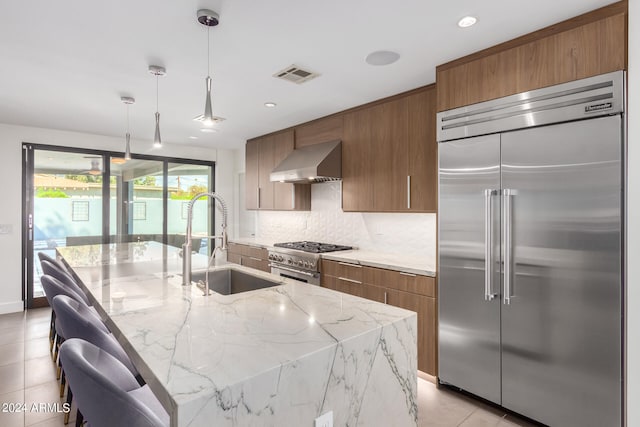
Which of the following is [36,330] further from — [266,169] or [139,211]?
[266,169]

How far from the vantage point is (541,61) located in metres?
2.14

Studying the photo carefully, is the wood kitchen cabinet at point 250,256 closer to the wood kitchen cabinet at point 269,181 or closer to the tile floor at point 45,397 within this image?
the wood kitchen cabinet at point 269,181

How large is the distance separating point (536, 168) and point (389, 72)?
135 centimetres

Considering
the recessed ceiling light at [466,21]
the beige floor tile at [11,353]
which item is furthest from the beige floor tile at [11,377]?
the recessed ceiling light at [466,21]

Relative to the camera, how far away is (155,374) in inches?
38.4

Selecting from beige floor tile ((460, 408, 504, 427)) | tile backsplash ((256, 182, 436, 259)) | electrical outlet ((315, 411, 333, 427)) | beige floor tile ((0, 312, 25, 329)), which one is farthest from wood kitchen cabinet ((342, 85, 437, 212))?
beige floor tile ((0, 312, 25, 329))

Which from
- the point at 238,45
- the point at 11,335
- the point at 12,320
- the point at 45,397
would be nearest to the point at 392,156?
the point at 238,45

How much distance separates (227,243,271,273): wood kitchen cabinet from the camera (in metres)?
4.56

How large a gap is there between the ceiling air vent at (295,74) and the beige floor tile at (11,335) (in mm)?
3863

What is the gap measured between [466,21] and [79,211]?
18.2ft

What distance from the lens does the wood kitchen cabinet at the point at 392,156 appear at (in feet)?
10.2

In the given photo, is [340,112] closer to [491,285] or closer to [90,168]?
[491,285]

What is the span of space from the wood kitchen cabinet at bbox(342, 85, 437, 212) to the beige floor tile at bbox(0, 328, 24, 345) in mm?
3814

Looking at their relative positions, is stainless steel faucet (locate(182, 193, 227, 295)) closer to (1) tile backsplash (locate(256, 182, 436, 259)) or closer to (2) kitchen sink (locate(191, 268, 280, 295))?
(2) kitchen sink (locate(191, 268, 280, 295))
